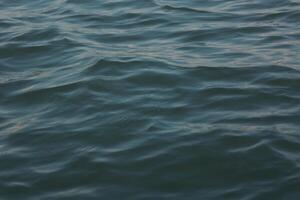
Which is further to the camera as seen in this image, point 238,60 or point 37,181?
point 238,60

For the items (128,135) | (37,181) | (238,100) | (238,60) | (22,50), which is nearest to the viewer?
(37,181)

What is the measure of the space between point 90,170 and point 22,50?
12.2ft

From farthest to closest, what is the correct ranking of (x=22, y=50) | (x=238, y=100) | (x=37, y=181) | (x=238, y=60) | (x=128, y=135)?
(x=22, y=50), (x=238, y=60), (x=238, y=100), (x=128, y=135), (x=37, y=181)

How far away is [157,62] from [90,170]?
110 inches

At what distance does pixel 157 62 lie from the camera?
26.9 ft

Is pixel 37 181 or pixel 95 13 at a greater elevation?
pixel 95 13

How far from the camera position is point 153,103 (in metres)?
7.03

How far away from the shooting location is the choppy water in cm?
554

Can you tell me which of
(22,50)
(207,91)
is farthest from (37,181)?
(22,50)

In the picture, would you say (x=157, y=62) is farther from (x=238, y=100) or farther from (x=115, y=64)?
(x=238, y=100)

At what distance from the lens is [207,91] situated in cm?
724

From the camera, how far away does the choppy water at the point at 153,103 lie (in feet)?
18.2

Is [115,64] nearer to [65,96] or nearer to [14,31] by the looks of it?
[65,96]

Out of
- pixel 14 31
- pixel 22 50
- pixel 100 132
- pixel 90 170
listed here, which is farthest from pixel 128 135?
pixel 14 31
